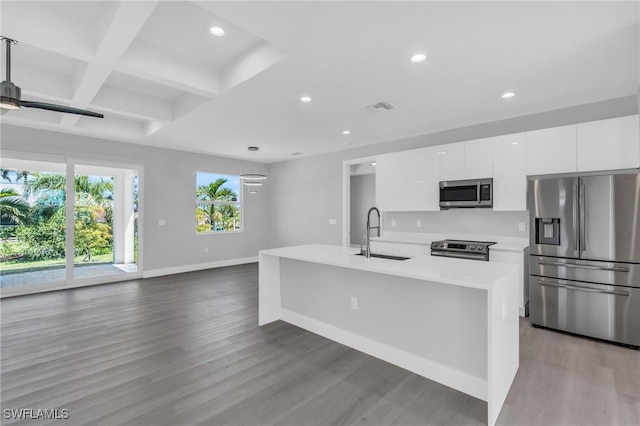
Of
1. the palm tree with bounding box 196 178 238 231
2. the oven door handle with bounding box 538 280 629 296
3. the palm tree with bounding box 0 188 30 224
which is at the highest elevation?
the palm tree with bounding box 196 178 238 231

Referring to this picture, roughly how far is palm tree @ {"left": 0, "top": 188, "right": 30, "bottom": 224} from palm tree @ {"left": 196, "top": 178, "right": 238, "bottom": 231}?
9.42 ft

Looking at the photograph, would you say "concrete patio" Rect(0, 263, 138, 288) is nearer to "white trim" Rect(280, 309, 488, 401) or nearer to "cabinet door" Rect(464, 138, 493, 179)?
"white trim" Rect(280, 309, 488, 401)

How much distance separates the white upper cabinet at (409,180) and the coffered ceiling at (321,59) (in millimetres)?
558

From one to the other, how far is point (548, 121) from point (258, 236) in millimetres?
6434

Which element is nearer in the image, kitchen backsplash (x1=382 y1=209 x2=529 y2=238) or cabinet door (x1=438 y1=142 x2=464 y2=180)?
kitchen backsplash (x1=382 y1=209 x2=529 y2=238)

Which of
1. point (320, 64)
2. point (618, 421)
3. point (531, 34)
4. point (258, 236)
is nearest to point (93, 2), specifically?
point (320, 64)

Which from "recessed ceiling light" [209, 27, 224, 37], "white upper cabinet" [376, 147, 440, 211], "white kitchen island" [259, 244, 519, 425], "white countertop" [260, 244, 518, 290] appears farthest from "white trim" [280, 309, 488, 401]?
"recessed ceiling light" [209, 27, 224, 37]

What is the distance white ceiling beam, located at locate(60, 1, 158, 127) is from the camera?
79.7 inches

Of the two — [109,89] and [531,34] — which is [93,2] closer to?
[109,89]

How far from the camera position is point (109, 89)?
12.8 ft

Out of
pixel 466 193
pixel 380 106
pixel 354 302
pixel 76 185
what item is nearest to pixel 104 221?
pixel 76 185

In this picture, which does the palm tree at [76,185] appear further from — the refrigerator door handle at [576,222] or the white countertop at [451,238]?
the refrigerator door handle at [576,222]

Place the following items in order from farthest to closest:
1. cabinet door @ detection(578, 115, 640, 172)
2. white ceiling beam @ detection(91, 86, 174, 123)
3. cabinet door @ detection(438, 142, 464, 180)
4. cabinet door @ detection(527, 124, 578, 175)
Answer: cabinet door @ detection(438, 142, 464, 180)
white ceiling beam @ detection(91, 86, 174, 123)
cabinet door @ detection(527, 124, 578, 175)
cabinet door @ detection(578, 115, 640, 172)

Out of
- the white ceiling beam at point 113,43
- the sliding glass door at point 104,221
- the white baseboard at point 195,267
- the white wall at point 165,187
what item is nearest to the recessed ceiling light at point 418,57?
the white ceiling beam at point 113,43
